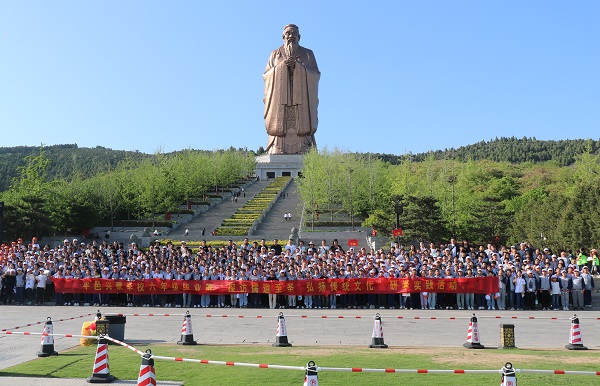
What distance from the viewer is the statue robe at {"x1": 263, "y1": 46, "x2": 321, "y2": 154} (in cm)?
7006

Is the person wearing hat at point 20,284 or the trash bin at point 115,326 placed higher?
the person wearing hat at point 20,284

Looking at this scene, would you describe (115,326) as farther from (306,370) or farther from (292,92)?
(292,92)

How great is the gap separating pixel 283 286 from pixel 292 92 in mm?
51039

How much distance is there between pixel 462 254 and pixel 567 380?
13.4m

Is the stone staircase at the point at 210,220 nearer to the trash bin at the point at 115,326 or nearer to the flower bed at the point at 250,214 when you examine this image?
the flower bed at the point at 250,214

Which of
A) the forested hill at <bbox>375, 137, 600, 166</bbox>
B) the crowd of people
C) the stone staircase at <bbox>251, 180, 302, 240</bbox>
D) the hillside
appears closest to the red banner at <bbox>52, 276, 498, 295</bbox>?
the crowd of people

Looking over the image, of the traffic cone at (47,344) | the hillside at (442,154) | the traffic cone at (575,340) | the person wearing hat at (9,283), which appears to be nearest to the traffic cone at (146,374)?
Result: the traffic cone at (47,344)

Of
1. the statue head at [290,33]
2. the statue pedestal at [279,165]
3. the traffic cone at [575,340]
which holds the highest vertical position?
the statue head at [290,33]

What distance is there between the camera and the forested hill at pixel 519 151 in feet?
431

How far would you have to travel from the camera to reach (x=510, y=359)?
11.4 meters

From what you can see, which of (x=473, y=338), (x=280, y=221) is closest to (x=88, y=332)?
(x=473, y=338)

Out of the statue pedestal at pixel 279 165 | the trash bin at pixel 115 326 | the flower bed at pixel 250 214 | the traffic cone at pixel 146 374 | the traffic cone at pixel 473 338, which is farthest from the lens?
the statue pedestal at pixel 279 165

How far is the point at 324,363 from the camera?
1084 cm

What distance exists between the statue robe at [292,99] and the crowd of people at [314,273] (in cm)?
4748
